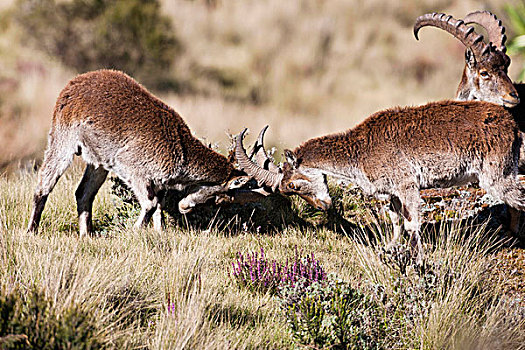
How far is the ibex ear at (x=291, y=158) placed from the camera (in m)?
7.09

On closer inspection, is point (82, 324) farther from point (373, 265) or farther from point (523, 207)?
point (523, 207)

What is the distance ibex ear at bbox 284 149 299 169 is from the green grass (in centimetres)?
125

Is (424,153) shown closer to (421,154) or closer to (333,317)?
(421,154)

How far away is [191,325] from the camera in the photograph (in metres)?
4.30

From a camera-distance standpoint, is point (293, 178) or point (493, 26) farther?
point (493, 26)

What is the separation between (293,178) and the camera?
7.28 meters

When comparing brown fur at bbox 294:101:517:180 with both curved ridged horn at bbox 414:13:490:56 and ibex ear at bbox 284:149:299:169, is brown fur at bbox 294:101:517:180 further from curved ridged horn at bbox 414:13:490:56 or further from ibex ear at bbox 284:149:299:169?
curved ridged horn at bbox 414:13:490:56

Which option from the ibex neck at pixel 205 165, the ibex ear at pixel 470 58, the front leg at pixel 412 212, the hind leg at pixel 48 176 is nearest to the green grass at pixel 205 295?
the front leg at pixel 412 212

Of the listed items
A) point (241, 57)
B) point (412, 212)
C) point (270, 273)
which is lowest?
point (270, 273)

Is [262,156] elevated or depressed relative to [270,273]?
elevated

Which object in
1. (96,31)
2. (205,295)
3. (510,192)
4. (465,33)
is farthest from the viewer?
(96,31)

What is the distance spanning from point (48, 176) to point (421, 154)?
4.84 metres

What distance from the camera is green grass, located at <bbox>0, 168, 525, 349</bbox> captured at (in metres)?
4.22

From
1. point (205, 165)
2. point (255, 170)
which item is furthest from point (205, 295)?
point (255, 170)
